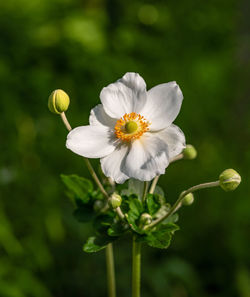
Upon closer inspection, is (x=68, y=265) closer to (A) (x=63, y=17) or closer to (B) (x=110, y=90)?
(B) (x=110, y=90)

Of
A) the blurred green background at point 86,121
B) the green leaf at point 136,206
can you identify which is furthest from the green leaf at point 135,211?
the blurred green background at point 86,121

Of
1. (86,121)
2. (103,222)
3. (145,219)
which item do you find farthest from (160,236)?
(86,121)

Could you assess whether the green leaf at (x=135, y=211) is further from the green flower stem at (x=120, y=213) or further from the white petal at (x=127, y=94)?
the white petal at (x=127, y=94)

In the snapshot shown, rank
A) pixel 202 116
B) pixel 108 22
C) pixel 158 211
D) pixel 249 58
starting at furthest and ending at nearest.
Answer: pixel 108 22, pixel 249 58, pixel 202 116, pixel 158 211

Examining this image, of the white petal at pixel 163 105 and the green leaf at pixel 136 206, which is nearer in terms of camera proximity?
the green leaf at pixel 136 206

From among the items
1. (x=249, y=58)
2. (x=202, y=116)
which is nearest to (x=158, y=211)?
(x=202, y=116)

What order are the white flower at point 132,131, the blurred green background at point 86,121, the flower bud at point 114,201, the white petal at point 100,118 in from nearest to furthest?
the flower bud at point 114,201, the white flower at point 132,131, the white petal at point 100,118, the blurred green background at point 86,121
